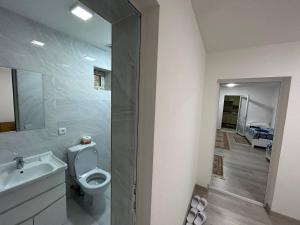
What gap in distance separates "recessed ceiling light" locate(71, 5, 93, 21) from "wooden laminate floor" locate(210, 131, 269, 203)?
3.24 m

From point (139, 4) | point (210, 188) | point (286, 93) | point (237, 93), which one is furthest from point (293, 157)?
point (237, 93)

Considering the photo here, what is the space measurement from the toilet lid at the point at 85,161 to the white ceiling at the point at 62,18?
1664 millimetres

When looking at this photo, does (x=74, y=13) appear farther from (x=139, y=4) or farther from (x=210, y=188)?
(x=210, y=188)

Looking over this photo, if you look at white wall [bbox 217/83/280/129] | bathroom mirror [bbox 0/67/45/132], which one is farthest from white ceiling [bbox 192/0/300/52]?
white wall [bbox 217/83/280/129]

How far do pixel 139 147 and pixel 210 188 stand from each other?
245 centimetres

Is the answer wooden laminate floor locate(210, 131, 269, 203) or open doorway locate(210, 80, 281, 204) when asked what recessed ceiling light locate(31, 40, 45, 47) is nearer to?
open doorway locate(210, 80, 281, 204)

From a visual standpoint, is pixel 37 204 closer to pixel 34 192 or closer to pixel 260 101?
pixel 34 192

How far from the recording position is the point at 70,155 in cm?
190

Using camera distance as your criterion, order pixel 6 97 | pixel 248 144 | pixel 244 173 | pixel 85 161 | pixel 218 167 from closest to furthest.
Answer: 1. pixel 6 97
2. pixel 85 161
3. pixel 244 173
4. pixel 218 167
5. pixel 248 144

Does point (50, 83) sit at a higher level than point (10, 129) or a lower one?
higher

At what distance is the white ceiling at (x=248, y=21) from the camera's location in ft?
3.74

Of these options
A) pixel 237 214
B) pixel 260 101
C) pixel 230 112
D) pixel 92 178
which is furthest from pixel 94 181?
pixel 230 112

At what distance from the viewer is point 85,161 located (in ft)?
6.72

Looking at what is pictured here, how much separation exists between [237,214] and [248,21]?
249cm
